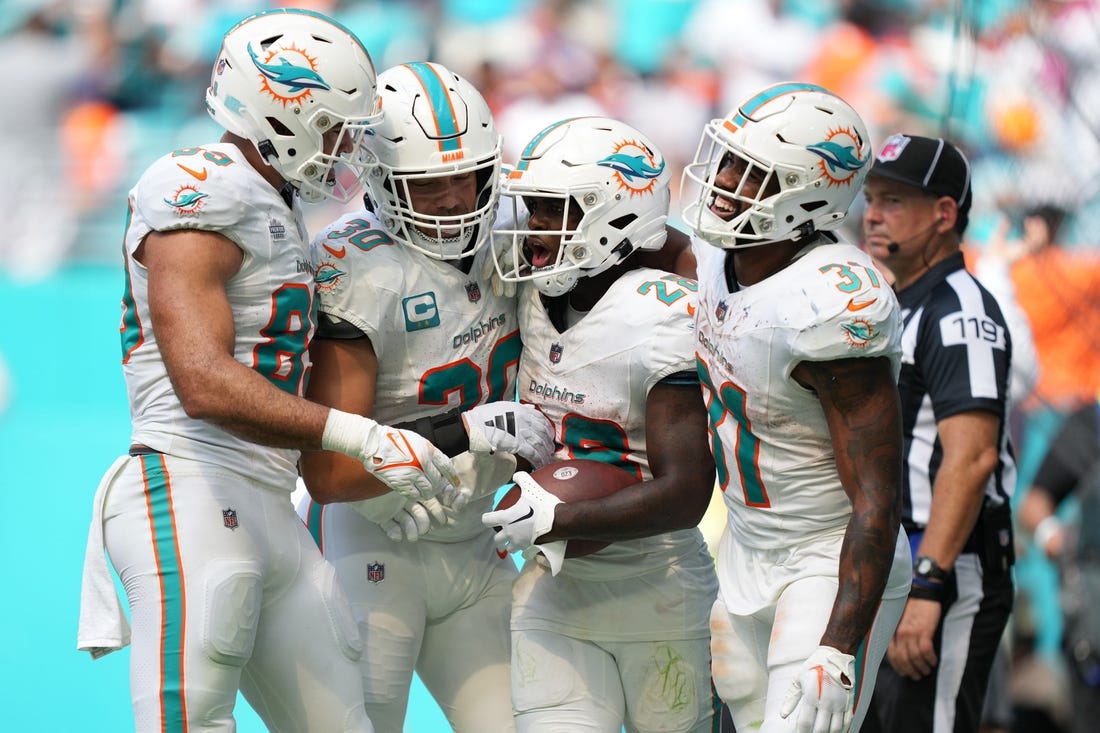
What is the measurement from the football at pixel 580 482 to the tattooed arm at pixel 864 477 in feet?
1.87

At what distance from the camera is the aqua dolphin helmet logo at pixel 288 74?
119 inches

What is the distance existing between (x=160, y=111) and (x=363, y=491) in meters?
8.14

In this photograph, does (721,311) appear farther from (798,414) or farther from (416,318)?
(416,318)

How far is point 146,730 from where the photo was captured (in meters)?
2.91

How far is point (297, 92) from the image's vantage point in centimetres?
304

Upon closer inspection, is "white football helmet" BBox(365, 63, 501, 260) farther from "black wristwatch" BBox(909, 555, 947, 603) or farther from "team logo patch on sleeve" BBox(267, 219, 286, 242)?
"black wristwatch" BBox(909, 555, 947, 603)

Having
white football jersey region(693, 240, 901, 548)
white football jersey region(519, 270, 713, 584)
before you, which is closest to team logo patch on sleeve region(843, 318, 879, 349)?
white football jersey region(693, 240, 901, 548)

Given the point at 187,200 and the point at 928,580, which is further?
the point at 928,580

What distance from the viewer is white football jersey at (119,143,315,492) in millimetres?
2938

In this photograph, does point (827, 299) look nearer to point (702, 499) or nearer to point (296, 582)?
point (702, 499)

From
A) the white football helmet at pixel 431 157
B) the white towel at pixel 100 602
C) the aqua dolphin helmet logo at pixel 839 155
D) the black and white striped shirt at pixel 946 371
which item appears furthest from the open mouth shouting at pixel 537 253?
the black and white striped shirt at pixel 946 371

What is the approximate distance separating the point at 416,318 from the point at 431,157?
1.23ft

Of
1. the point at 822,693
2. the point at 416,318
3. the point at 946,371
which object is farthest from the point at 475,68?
the point at 822,693

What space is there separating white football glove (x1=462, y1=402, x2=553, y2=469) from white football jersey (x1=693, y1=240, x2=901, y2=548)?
0.41 m
